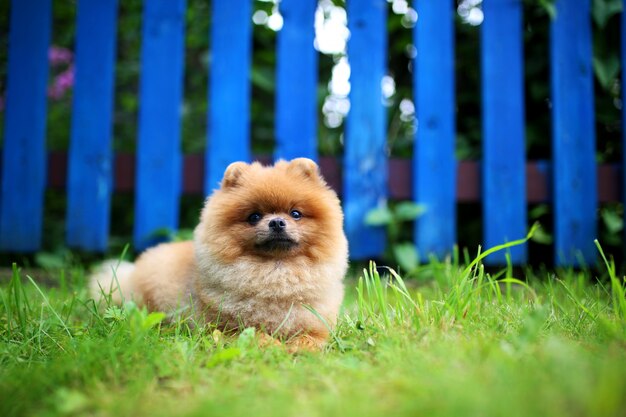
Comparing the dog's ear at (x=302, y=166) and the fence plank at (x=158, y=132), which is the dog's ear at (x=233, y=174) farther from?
the fence plank at (x=158, y=132)

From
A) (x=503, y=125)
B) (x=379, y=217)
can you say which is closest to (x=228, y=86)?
(x=379, y=217)

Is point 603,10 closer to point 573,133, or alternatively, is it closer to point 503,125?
point 573,133

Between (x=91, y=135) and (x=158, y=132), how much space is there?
0.53 m

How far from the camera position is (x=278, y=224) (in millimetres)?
2256

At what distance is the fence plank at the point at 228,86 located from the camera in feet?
12.6

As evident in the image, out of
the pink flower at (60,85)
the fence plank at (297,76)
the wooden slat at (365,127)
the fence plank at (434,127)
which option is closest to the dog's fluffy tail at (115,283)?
the fence plank at (297,76)

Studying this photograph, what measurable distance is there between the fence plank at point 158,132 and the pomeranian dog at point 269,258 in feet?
4.54

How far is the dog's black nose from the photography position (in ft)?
7.39

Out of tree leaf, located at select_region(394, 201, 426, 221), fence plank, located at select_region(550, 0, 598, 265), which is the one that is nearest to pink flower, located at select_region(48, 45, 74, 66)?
tree leaf, located at select_region(394, 201, 426, 221)

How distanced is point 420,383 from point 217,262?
1.24 metres

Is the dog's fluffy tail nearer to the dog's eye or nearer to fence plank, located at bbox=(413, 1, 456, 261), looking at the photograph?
the dog's eye

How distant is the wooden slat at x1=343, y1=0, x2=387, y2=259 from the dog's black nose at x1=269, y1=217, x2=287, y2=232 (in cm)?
166

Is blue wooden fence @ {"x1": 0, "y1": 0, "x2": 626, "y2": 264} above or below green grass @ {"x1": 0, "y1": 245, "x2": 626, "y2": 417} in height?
above

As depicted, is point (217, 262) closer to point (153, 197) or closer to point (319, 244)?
point (319, 244)
